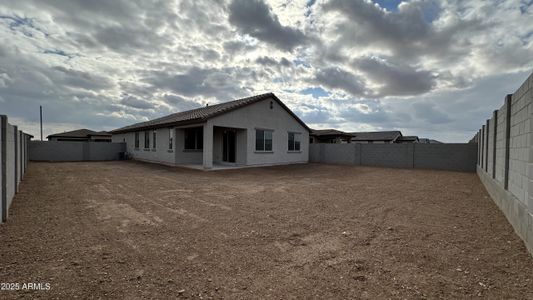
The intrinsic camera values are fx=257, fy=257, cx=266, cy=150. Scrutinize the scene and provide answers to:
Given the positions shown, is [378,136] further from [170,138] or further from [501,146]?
[501,146]

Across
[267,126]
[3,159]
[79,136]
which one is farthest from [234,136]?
[79,136]

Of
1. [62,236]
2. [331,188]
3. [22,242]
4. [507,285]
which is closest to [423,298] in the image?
[507,285]

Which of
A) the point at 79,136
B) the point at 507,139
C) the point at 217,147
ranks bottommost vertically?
the point at 217,147

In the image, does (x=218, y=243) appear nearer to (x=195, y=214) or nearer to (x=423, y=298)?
(x=195, y=214)

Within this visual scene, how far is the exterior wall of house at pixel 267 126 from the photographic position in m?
15.4

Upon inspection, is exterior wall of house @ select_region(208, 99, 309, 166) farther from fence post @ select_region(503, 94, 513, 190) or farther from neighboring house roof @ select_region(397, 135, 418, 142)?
neighboring house roof @ select_region(397, 135, 418, 142)

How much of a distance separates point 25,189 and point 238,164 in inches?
401

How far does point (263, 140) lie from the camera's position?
1725 cm

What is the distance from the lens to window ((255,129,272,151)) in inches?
663

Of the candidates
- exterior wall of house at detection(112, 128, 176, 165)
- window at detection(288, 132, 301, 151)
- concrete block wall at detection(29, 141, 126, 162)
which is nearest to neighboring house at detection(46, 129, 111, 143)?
concrete block wall at detection(29, 141, 126, 162)

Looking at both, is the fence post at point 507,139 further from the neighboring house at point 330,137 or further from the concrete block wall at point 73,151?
the concrete block wall at point 73,151

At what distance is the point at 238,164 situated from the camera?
53.9ft

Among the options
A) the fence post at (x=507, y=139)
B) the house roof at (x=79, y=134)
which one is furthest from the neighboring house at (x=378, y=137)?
the house roof at (x=79, y=134)

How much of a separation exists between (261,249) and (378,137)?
1656 inches
